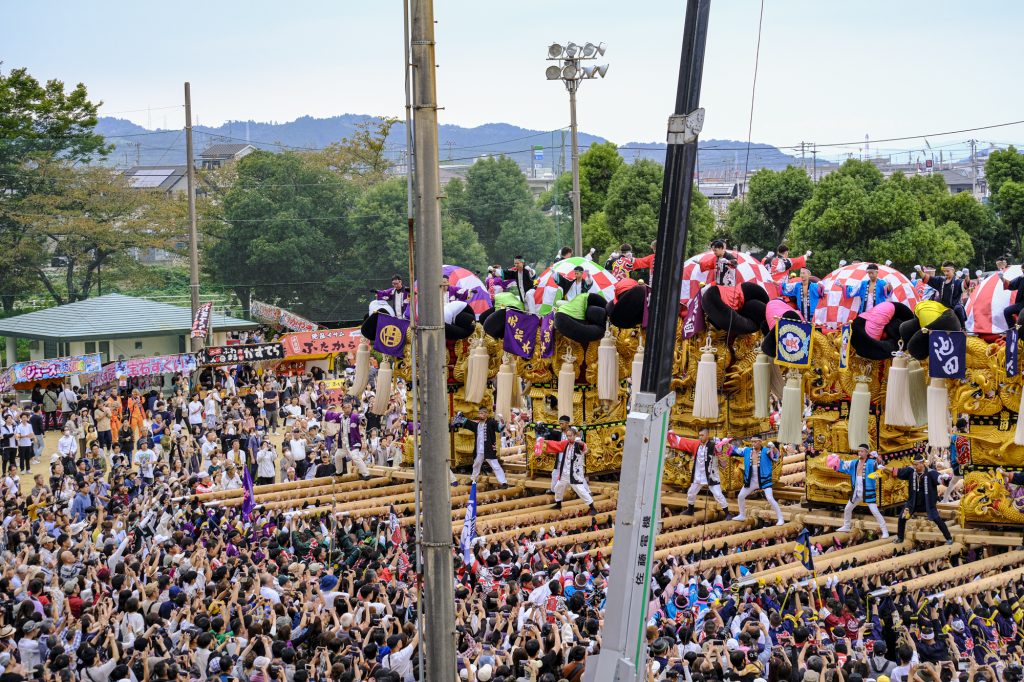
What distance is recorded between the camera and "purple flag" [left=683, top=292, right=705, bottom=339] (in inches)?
663

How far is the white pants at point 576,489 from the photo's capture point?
17172 millimetres

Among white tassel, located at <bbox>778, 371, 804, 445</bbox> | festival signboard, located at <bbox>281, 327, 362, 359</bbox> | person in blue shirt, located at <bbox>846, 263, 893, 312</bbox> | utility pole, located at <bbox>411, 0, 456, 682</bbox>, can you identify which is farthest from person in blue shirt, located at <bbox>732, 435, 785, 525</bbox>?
festival signboard, located at <bbox>281, 327, 362, 359</bbox>

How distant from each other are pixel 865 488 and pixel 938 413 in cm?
140

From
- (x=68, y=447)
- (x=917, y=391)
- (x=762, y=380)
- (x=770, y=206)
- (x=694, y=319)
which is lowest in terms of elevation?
(x=68, y=447)

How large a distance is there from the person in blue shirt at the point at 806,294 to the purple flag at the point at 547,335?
3472mm

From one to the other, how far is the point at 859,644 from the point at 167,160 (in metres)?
153

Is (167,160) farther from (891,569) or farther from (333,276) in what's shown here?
(891,569)

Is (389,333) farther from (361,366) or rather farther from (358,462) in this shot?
(358,462)

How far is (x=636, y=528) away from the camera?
696 centimetres

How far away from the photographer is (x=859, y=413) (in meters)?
15.2

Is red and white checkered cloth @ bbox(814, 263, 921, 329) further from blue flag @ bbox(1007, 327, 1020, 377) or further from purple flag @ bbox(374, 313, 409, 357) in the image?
purple flag @ bbox(374, 313, 409, 357)

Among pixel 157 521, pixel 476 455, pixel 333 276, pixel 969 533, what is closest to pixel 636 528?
pixel 969 533

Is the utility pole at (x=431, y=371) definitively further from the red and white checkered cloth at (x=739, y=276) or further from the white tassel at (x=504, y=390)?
the white tassel at (x=504, y=390)

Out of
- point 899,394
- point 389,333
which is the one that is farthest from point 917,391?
point 389,333
